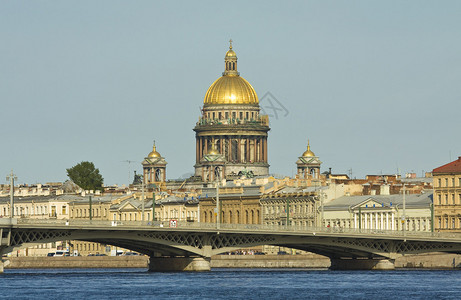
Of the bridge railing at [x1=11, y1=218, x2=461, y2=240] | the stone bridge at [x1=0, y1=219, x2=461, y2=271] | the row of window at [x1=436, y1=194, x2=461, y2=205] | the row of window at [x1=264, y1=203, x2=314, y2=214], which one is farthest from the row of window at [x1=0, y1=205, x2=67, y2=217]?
the stone bridge at [x1=0, y1=219, x2=461, y2=271]

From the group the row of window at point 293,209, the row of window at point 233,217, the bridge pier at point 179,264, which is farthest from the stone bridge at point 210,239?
the row of window at point 233,217

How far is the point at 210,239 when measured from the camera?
12825 cm

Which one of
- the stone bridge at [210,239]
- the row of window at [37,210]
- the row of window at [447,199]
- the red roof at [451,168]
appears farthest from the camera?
the row of window at [37,210]

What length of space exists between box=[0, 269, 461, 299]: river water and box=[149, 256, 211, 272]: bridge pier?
782 millimetres

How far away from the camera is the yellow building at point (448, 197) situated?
493 feet

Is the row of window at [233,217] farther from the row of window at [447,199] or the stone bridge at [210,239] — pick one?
the stone bridge at [210,239]

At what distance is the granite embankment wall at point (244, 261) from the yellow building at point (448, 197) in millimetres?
8903

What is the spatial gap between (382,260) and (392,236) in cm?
348

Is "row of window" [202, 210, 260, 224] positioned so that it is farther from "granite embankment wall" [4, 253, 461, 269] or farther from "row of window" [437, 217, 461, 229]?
"row of window" [437, 217, 461, 229]

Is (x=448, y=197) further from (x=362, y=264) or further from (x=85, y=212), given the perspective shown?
(x=85, y=212)

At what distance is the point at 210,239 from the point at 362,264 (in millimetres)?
11973

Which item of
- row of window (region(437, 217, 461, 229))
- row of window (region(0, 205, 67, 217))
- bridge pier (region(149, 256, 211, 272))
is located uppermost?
row of window (region(0, 205, 67, 217))

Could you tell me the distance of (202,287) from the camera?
110 meters

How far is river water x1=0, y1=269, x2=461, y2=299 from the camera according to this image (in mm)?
104125
